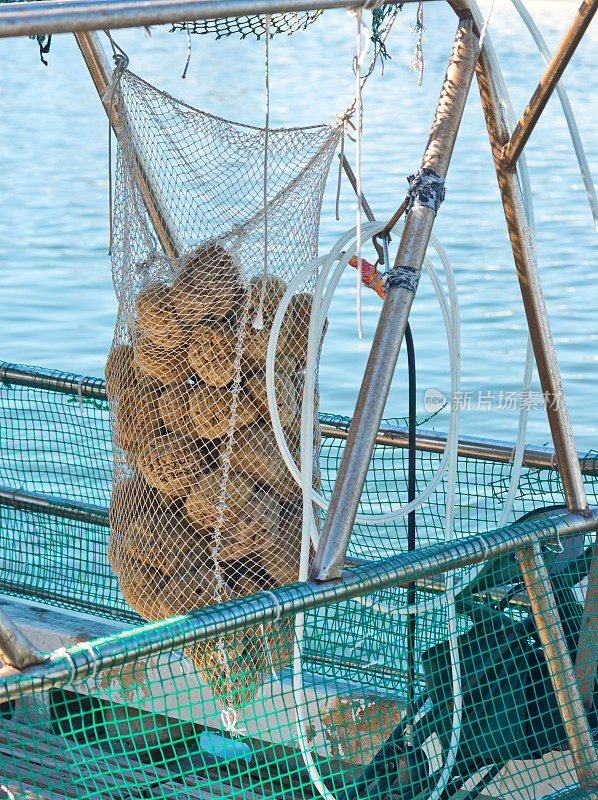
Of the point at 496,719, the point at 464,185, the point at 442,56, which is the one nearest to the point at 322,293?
the point at 496,719

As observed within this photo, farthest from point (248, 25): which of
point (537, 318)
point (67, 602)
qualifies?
point (67, 602)

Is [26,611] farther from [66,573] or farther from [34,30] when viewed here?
[34,30]

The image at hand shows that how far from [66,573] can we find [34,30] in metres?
1.81

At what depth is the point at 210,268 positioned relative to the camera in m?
1.57

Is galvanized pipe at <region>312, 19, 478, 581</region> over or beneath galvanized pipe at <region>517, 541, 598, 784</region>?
over

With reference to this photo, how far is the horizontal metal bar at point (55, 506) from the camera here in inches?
91.4

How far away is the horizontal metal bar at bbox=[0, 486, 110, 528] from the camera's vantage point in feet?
7.61

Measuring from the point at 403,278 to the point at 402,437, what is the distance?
0.85m

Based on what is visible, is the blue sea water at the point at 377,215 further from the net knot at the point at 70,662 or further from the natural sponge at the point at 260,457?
the net knot at the point at 70,662

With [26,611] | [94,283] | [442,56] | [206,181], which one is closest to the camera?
[206,181]

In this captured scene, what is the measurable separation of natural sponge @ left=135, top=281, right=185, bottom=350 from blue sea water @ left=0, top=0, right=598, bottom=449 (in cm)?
56

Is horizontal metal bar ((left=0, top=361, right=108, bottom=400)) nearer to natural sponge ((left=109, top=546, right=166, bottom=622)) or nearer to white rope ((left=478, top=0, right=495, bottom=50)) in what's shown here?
natural sponge ((left=109, top=546, right=166, bottom=622))

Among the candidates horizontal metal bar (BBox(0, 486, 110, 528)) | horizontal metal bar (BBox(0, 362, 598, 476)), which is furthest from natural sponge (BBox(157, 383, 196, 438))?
horizontal metal bar (BBox(0, 486, 110, 528))

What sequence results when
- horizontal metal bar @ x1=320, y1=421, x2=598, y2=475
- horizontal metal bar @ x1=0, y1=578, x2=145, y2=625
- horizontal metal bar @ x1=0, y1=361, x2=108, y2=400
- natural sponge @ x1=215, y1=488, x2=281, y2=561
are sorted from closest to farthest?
1. natural sponge @ x1=215, y1=488, x2=281, y2=561
2. horizontal metal bar @ x1=320, y1=421, x2=598, y2=475
3. horizontal metal bar @ x1=0, y1=578, x2=145, y2=625
4. horizontal metal bar @ x1=0, y1=361, x2=108, y2=400
